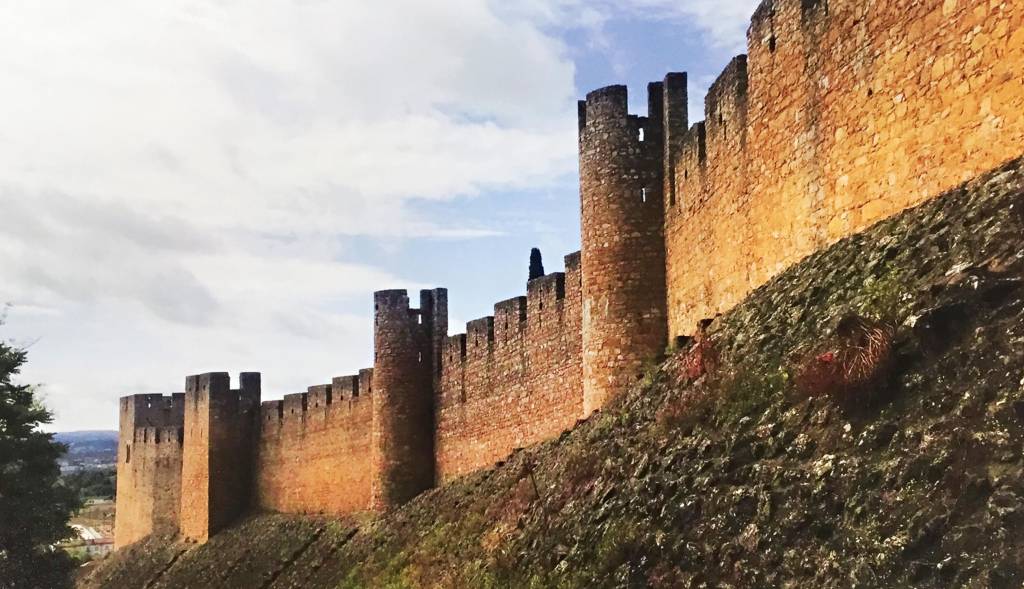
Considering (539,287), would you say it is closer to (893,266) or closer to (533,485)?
(533,485)

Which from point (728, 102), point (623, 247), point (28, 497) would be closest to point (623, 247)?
point (623, 247)

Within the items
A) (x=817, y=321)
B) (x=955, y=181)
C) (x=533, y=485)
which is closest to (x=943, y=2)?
(x=955, y=181)

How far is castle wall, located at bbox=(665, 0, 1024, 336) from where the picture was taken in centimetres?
790

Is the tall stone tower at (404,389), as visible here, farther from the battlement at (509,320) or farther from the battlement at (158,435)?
the battlement at (158,435)

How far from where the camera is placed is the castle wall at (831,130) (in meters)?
7.90

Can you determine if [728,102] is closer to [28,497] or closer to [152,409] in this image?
[28,497]

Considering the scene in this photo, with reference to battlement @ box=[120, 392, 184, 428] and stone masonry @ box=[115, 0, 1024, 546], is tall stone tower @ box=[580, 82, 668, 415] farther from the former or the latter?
battlement @ box=[120, 392, 184, 428]

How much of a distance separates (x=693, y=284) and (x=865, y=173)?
5.48 metres

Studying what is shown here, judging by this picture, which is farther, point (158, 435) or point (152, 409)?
point (152, 409)

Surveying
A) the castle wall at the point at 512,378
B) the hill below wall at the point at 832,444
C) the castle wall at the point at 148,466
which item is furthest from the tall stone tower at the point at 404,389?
the castle wall at the point at 148,466

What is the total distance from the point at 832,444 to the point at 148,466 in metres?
40.0

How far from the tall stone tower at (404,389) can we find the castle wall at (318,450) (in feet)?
7.66

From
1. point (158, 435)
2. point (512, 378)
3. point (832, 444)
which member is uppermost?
point (512, 378)

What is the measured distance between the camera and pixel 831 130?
34.5 feet
